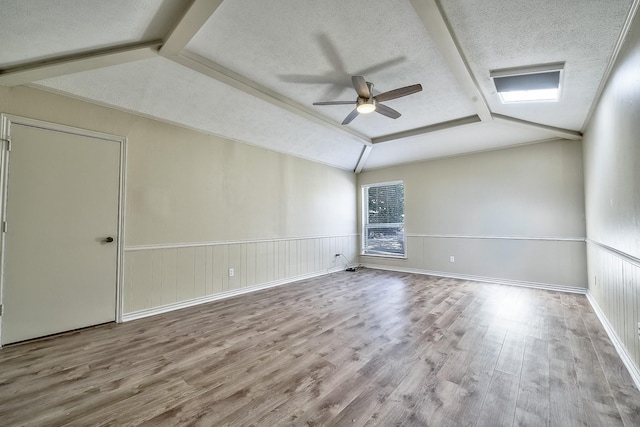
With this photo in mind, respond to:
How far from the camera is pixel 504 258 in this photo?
485 centimetres

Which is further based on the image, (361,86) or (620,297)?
(361,86)

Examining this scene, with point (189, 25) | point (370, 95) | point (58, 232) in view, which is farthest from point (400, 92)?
point (58, 232)

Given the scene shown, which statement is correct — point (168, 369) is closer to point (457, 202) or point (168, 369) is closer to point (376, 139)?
point (376, 139)

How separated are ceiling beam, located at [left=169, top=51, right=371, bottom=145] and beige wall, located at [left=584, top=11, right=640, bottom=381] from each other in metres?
3.21

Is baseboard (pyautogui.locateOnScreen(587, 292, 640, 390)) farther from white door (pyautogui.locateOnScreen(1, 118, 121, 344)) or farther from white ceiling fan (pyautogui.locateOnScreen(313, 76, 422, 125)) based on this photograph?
white door (pyautogui.locateOnScreen(1, 118, 121, 344))

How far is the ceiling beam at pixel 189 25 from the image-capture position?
6.22 feet

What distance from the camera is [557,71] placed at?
2590 millimetres

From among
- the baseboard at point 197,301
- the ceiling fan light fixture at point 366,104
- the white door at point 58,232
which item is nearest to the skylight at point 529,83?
the ceiling fan light fixture at point 366,104

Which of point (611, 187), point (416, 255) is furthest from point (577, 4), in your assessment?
point (416, 255)

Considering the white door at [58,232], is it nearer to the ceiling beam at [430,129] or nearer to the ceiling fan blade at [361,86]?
the ceiling fan blade at [361,86]

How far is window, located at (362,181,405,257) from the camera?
6270 mm

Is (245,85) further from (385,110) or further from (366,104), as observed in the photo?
(385,110)

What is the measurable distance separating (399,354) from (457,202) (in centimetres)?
405

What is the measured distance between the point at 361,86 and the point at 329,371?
2.70 metres
